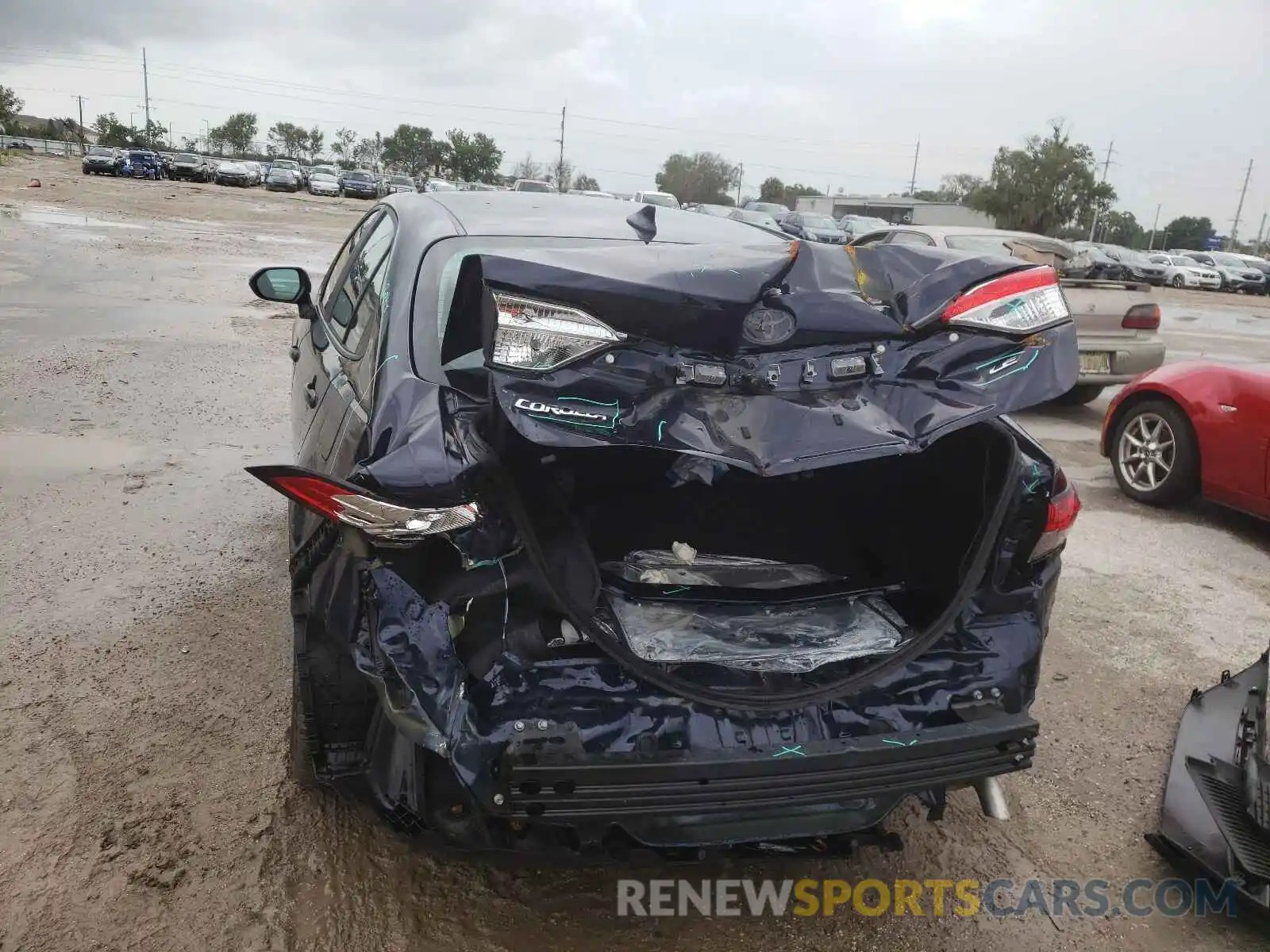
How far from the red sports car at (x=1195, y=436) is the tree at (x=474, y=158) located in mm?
70721

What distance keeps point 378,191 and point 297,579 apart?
51129mm

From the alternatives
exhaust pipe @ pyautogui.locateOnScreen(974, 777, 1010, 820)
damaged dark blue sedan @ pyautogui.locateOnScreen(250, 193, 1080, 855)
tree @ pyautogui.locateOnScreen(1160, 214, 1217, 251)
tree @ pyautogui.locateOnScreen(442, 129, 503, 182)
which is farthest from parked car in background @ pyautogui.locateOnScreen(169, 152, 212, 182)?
tree @ pyautogui.locateOnScreen(1160, 214, 1217, 251)

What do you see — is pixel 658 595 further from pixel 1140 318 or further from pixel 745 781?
pixel 1140 318

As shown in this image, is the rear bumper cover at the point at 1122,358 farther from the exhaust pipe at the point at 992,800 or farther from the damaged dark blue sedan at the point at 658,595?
the exhaust pipe at the point at 992,800

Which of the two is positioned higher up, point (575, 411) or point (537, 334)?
point (537, 334)

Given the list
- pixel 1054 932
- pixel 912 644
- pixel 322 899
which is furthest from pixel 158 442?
pixel 1054 932

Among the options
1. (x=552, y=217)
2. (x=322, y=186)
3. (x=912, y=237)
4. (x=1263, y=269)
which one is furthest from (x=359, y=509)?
(x=322, y=186)

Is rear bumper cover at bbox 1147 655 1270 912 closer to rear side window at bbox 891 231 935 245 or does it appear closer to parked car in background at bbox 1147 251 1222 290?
rear side window at bbox 891 231 935 245

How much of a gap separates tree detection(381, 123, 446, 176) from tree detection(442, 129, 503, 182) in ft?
13.4

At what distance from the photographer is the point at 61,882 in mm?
2391

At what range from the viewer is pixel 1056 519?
2.47 meters

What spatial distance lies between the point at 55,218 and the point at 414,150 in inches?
2454

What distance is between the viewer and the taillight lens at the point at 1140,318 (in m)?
8.24

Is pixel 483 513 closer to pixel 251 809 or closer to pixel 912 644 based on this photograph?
pixel 912 644
